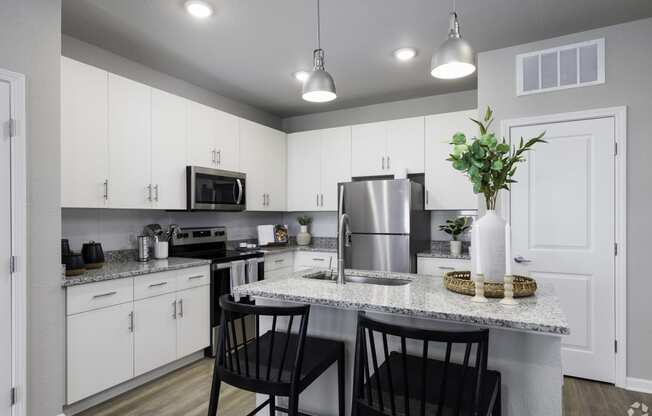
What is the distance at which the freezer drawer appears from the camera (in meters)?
3.62

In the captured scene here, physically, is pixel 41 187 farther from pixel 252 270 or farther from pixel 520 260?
pixel 520 260

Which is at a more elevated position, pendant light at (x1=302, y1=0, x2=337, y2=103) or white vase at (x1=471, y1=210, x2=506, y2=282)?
pendant light at (x1=302, y1=0, x2=337, y2=103)

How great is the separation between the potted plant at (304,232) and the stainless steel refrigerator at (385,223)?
3.39 ft

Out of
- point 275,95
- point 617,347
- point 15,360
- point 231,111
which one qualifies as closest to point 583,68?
point 617,347

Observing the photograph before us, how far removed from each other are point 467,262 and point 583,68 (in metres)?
1.83

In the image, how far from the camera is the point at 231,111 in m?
4.40

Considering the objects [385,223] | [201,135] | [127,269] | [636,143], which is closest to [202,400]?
[127,269]

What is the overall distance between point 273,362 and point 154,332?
1.59m

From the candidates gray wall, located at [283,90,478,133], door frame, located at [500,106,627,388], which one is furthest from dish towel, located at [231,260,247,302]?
door frame, located at [500,106,627,388]

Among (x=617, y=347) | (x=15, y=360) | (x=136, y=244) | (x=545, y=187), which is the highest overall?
(x=545, y=187)

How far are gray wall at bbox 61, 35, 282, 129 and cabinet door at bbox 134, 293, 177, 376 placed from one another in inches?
76.5

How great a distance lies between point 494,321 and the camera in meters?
1.36

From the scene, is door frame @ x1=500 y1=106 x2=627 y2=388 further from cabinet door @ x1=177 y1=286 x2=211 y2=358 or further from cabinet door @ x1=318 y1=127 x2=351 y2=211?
cabinet door @ x1=177 y1=286 x2=211 y2=358

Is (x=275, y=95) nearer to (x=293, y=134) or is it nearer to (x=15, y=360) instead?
(x=293, y=134)
